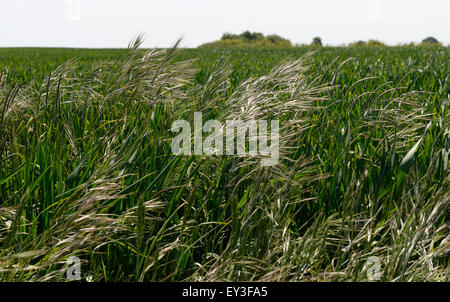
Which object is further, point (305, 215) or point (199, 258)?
point (305, 215)

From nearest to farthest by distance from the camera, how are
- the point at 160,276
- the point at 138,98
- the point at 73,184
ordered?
1. the point at 160,276
2. the point at 73,184
3. the point at 138,98

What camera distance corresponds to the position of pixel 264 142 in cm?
144

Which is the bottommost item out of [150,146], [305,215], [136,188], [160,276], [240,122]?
[160,276]

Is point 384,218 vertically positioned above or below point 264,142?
below

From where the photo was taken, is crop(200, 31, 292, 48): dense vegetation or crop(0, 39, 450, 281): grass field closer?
crop(0, 39, 450, 281): grass field

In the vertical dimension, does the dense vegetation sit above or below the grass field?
above

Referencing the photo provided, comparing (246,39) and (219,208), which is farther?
(246,39)

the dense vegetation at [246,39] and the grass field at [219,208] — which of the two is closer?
the grass field at [219,208]

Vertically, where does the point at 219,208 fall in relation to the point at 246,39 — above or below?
below

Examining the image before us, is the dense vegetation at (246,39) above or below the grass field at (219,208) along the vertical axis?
above
